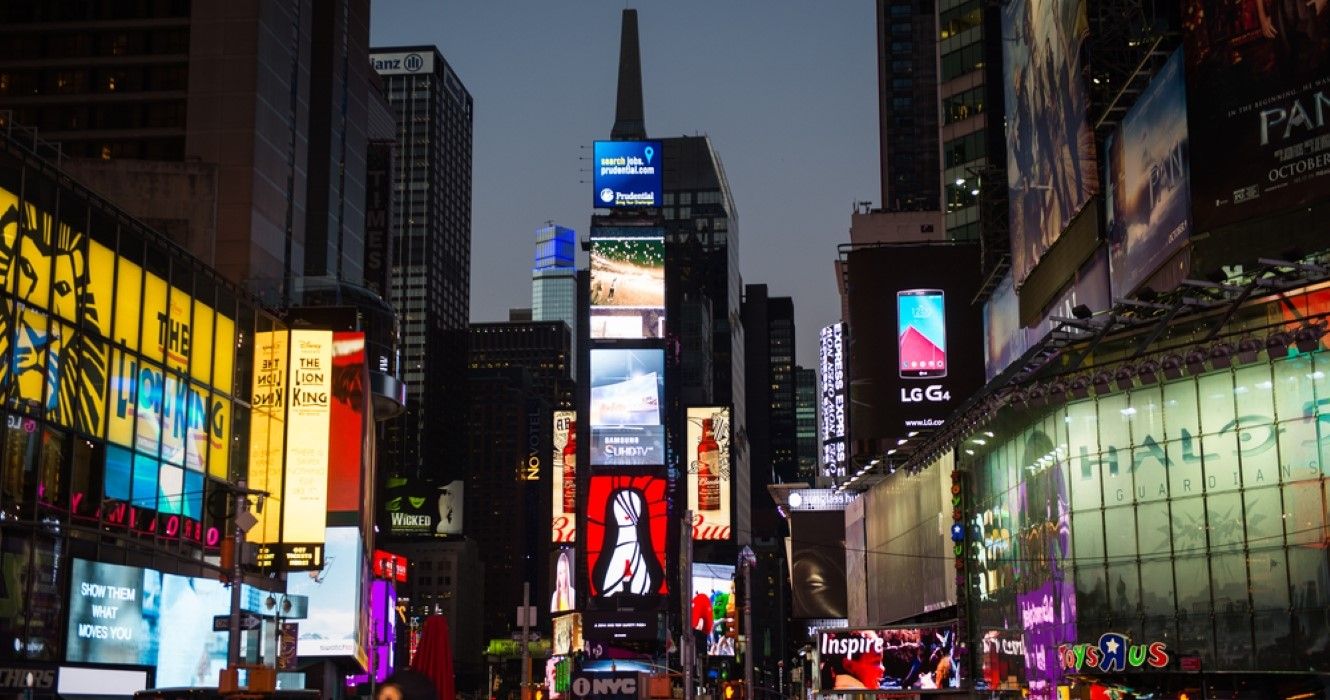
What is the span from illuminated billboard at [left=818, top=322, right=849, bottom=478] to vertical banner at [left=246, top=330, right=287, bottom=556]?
52.9m

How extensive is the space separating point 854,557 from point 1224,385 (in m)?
44.1

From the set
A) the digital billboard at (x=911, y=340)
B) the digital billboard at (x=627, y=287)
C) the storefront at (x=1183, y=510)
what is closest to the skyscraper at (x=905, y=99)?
the digital billboard at (x=627, y=287)

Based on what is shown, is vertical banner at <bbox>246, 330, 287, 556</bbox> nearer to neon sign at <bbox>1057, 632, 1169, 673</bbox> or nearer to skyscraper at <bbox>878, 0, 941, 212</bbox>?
neon sign at <bbox>1057, 632, 1169, 673</bbox>

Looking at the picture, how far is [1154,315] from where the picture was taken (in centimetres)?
3781

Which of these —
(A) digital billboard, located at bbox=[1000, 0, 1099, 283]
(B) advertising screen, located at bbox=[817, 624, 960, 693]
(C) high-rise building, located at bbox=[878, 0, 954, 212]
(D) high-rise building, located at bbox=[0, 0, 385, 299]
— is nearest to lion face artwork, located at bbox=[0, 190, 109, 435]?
(B) advertising screen, located at bbox=[817, 624, 960, 693]

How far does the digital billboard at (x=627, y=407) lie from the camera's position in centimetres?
12900

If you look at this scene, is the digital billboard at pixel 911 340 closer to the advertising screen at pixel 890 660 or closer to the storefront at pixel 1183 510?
the storefront at pixel 1183 510

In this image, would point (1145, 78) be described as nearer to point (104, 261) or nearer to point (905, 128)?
point (104, 261)

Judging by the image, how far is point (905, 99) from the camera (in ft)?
577

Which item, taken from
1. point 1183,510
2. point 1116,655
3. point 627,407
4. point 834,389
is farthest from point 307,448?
point 627,407

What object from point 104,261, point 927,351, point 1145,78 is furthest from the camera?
point 927,351

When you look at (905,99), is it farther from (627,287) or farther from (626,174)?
(627,287)

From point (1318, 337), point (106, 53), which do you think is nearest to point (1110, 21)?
point (1318, 337)

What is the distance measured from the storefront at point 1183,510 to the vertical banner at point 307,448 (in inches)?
795
